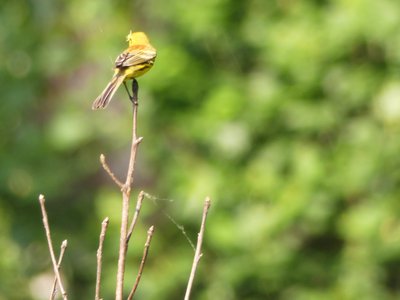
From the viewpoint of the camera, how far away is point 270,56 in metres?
5.57

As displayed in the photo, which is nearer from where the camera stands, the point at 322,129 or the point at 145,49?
the point at 145,49

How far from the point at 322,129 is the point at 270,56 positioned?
1.56ft

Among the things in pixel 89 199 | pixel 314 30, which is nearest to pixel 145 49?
pixel 314 30

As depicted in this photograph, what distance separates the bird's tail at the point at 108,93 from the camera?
1.72 m

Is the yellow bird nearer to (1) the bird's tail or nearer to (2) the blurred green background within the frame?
(1) the bird's tail

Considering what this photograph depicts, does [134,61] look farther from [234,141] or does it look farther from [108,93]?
[234,141]

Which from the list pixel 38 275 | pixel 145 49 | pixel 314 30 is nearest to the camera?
pixel 145 49

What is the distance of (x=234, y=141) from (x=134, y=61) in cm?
385

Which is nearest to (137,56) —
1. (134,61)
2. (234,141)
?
(134,61)

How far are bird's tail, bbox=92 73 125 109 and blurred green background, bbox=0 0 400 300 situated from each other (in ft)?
11.7

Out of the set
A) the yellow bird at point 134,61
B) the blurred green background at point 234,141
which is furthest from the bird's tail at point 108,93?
the blurred green background at point 234,141

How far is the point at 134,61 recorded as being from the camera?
1.74 meters

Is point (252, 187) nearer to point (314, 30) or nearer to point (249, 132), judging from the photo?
point (249, 132)

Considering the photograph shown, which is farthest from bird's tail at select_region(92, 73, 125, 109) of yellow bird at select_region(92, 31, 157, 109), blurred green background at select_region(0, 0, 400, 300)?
blurred green background at select_region(0, 0, 400, 300)
